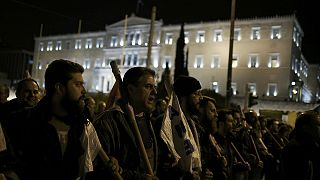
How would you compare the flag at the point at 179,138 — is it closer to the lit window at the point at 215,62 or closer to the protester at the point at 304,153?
the protester at the point at 304,153

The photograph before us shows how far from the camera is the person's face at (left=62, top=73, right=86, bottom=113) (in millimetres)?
3023

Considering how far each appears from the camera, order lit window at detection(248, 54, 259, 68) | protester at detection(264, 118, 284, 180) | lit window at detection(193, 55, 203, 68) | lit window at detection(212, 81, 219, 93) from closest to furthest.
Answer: protester at detection(264, 118, 284, 180)
lit window at detection(248, 54, 259, 68)
lit window at detection(212, 81, 219, 93)
lit window at detection(193, 55, 203, 68)

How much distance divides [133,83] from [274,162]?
6.06 m

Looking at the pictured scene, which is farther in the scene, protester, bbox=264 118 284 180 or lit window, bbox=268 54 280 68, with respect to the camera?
lit window, bbox=268 54 280 68

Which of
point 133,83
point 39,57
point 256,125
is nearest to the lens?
point 133,83

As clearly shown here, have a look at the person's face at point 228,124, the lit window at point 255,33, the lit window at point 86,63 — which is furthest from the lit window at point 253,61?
the person's face at point 228,124

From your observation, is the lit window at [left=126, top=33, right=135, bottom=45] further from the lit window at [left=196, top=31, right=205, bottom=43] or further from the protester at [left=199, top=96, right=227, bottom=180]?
the protester at [left=199, top=96, right=227, bottom=180]

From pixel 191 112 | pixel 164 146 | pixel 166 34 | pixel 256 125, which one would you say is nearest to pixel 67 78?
pixel 164 146

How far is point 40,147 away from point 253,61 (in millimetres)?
54201

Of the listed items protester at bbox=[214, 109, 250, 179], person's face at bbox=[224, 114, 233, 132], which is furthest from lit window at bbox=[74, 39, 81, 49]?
person's face at bbox=[224, 114, 233, 132]

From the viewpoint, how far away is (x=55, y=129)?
2.88 meters

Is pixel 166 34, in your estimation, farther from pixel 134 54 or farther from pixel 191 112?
pixel 191 112

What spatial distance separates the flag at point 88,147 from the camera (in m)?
2.97

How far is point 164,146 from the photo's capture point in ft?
13.4
